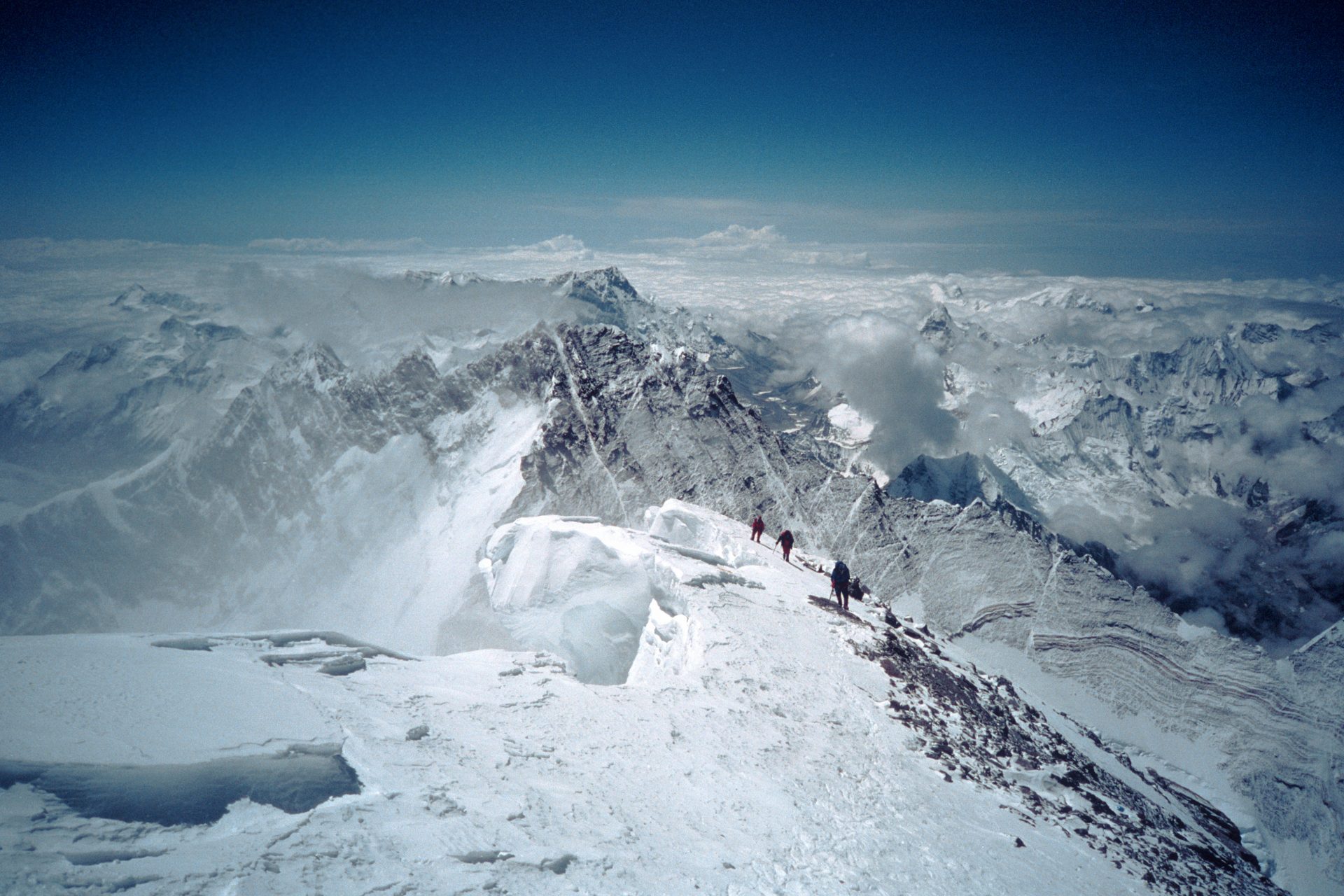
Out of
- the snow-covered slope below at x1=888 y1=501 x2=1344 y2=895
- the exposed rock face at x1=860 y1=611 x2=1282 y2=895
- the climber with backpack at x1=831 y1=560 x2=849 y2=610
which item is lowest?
the snow-covered slope below at x1=888 y1=501 x2=1344 y2=895

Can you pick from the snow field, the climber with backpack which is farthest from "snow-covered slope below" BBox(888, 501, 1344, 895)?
the snow field

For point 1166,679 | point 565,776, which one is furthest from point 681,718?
point 1166,679

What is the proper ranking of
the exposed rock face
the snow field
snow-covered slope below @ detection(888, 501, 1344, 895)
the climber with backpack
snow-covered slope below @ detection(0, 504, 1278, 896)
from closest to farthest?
the snow field → snow-covered slope below @ detection(0, 504, 1278, 896) → the exposed rock face → the climber with backpack → snow-covered slope below @ detection(888, 501, 1344, 895)

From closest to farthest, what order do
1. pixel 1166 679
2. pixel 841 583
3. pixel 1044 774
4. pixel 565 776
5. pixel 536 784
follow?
pixel 536 784 < pixel 565 776 < pixel 1044 774 < pixel 841 583 < pixel 1166 679

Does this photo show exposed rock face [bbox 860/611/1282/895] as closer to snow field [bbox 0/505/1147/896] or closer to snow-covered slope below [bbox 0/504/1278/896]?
snow-covered slope below [bbox 0/504/1278/896]

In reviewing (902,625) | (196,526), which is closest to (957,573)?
(902,625)

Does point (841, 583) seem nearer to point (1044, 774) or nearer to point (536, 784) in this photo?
point (1044, 774)
